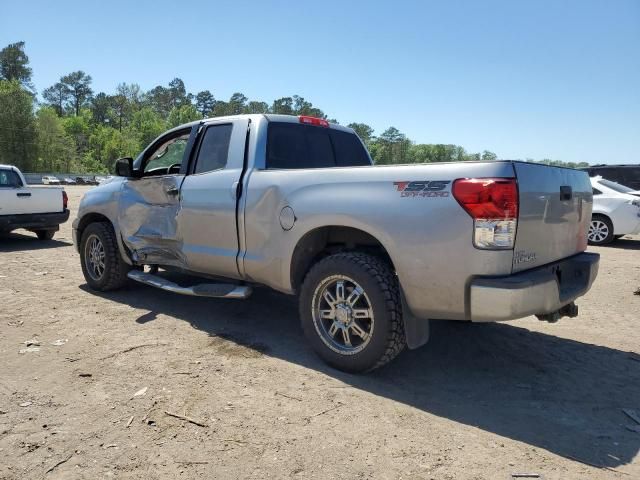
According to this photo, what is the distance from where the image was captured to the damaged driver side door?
4.82 meters

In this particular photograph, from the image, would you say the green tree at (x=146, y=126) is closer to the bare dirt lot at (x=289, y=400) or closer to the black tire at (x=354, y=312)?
the bare dirt lot at (x=289, y=400)

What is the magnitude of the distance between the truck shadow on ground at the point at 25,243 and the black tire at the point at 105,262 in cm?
457

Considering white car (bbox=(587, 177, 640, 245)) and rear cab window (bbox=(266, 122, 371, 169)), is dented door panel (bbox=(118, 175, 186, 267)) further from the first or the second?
white car (bbox=(587, 177, 640, 245))

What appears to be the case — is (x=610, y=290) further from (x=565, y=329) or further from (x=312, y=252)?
(x=312, y=252)

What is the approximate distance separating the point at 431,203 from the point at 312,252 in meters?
1.22

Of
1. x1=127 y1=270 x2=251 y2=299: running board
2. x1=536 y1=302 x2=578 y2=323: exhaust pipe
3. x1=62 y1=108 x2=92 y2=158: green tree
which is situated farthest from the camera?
x1=62 y1=108 x2=92 y2=158: green tree

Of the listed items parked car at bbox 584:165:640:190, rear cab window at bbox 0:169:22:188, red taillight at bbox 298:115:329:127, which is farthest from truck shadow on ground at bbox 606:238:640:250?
rear cab window at bbox 0:169:22:188

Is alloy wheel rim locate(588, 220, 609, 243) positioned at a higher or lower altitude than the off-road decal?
lower

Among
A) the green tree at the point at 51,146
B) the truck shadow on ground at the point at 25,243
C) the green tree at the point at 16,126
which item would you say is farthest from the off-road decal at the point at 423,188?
the green tree at the point at 51,146

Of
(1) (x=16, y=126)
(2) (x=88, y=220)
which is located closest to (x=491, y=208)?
(2) (x=88, y=220)

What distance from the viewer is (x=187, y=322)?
469 cm

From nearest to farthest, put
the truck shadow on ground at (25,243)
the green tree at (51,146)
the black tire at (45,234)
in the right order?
the truck shadow on ground at (25,243) < the black tire at (45,234) < the green tree at (51,146)

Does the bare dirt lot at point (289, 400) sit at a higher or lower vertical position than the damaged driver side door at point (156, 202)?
lower

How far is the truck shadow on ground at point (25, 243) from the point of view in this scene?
9.61m
